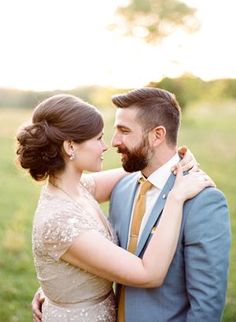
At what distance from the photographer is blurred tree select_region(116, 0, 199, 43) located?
3153cm

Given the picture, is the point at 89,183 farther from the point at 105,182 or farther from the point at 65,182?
the point at 65,182

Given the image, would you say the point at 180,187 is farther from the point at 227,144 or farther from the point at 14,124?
the point at 14,124

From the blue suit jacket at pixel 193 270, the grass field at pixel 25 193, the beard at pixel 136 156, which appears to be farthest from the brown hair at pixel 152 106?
the grass field at pixel 25 193

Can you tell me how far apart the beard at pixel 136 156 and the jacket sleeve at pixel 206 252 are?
43 centimetres

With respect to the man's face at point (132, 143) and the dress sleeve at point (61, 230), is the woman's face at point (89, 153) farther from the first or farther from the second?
the dress sleeve at point (61, 230)


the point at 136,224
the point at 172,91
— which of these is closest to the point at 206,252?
the point at 136,224

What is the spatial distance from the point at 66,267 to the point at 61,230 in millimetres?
253

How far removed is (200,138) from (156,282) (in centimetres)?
1907

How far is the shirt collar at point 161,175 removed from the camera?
3.44 m

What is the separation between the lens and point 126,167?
346 cm

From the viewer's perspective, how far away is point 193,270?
10.2 feet

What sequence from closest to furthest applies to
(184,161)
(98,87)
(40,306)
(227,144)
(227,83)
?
(184,161), (40,306), (227,144), (98,87), (227,83)

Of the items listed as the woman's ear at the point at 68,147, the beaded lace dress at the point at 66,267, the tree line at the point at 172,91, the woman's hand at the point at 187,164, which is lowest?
the tree line at the point at 172,91

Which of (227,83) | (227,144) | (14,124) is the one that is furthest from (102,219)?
(227,83)
